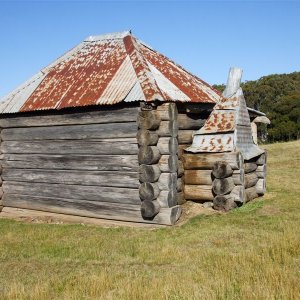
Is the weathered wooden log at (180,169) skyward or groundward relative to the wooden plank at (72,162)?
groundward

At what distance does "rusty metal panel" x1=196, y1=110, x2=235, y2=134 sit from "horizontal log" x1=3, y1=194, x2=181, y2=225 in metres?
2.34

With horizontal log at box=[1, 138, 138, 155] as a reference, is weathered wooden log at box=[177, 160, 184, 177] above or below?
below

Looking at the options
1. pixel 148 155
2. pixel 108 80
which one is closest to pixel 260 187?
pixel 148 155

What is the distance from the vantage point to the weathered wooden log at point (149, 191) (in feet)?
31.0

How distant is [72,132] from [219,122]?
3820 millimetres

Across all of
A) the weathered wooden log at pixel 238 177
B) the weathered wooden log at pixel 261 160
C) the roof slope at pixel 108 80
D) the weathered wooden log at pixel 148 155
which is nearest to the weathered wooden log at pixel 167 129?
the weathered wooden log at pixel 148 155

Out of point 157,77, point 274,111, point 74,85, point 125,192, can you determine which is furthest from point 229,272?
point 274,111

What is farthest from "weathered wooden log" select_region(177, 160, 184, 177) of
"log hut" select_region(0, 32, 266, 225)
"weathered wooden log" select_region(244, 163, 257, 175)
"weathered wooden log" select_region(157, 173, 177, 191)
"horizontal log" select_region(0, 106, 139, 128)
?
"weathered wooden log" select_region(244, 163, 257, 175)

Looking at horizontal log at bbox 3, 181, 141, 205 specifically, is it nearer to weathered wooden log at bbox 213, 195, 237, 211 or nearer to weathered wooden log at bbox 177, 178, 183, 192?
weathered wooden log at bbox 177, 178, 183, 192

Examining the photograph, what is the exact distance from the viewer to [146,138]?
938 cm

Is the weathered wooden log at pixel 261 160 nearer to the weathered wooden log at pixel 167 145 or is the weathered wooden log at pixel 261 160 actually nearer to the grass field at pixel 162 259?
the grass field at pixel 162 259

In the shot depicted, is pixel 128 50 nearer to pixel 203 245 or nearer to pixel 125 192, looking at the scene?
pixel 125 192

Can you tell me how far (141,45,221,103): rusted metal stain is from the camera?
10.8 meters

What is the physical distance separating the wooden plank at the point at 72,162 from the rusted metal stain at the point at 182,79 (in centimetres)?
226
